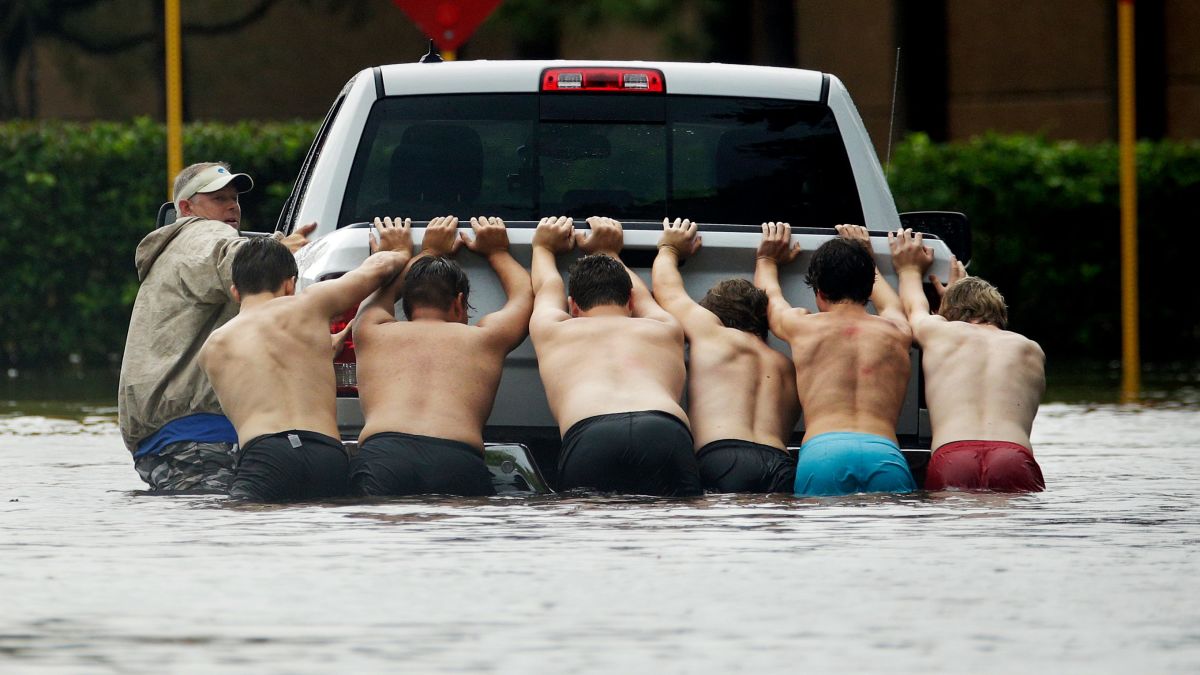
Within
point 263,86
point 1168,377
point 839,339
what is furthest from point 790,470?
point 263,86

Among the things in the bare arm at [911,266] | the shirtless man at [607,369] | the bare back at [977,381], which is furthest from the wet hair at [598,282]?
the bare back at [977,381]

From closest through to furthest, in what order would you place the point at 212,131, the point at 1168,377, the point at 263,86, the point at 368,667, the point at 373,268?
the point at 368,667, the point at 373,268, the point at 1168,377, the point at 212,131, the point at 263,86

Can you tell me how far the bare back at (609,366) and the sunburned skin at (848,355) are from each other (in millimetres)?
423

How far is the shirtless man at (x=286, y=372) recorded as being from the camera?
8672 millimetres

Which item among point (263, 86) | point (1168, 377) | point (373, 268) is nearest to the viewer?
point (373, 268)

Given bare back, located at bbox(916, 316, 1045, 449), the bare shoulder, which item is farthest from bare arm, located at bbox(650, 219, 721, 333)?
the bare shoulder

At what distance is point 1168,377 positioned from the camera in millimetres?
18344

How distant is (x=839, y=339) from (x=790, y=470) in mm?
534

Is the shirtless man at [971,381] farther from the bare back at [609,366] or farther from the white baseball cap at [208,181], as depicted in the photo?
the white baseball cap at [208,181]

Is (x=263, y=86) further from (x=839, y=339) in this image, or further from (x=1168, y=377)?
(x=839, y=339)

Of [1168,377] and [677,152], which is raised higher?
[677,152]

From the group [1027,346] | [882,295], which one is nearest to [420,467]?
[882,295]

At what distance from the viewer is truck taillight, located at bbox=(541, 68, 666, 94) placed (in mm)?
9250

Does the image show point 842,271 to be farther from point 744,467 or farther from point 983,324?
point 983,324
